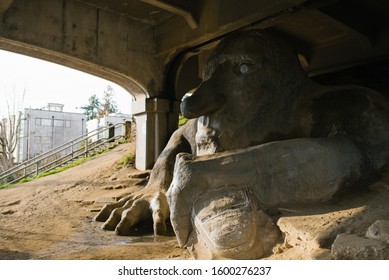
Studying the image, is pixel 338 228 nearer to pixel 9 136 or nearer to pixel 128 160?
pixel 128 160

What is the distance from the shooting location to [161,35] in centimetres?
761

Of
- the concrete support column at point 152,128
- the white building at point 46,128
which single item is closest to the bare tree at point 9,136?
the white building at point 46,128

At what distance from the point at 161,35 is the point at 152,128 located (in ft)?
6.21

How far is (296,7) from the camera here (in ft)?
17.0

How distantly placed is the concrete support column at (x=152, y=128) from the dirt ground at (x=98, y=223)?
48 cm

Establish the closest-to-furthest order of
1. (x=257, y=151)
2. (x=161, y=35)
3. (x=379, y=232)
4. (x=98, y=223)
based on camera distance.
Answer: (x=379, y=232) → (x=257, y=151) → (x=98, y=223) → (x=161, y=35)

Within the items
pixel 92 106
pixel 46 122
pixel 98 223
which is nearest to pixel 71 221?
pixel 98 223

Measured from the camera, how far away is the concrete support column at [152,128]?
26.1ft

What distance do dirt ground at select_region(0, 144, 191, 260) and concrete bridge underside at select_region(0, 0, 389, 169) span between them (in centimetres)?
117

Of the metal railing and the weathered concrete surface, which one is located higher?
the metal railing

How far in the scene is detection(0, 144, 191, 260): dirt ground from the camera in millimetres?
3557

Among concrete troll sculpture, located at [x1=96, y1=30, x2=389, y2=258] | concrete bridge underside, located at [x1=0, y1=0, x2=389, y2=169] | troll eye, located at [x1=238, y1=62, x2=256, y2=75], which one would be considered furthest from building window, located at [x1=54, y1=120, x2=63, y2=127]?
troll eye, located at [x1=238, y1=62, x2=256, y2=75]

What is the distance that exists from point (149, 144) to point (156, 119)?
541 millimetres

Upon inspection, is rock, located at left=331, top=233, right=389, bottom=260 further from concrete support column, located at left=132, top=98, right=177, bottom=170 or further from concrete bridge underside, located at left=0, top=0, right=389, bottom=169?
concrete support column, located at left=132, top=98, right=177, bottom=170
